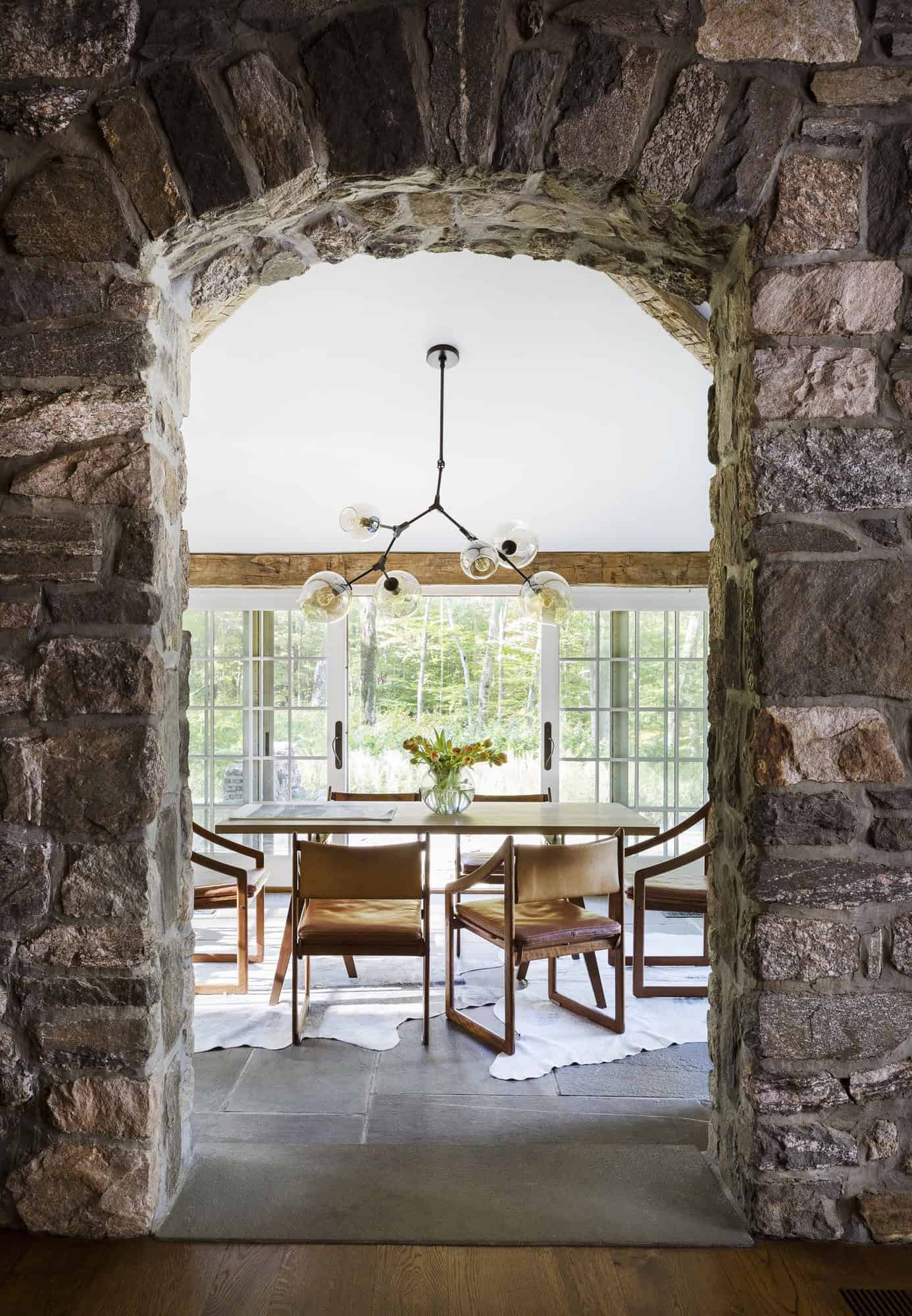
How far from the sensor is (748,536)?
1619 mm

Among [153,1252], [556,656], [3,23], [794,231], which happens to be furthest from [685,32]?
[556,656]

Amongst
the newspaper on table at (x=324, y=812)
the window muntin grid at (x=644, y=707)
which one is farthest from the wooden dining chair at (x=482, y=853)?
the window muntin grid at (x=644, y=707)

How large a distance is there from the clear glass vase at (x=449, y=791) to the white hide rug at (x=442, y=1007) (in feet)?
2.37

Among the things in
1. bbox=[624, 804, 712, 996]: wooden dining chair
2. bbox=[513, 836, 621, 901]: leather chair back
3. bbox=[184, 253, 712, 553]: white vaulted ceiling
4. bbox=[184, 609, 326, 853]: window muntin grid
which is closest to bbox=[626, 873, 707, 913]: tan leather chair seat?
bbox=[624, 804, 712, 996]: wooden dining chair

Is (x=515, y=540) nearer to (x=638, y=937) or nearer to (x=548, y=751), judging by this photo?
(x=638, y=937)

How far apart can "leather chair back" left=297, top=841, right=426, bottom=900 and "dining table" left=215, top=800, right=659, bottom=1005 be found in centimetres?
30

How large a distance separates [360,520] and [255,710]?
2285 mm

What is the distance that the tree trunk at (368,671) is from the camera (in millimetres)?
9086

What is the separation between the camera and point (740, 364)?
1.68 metres

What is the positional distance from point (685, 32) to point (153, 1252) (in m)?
2.42

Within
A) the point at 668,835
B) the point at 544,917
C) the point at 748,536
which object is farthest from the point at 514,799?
the point at 748,536

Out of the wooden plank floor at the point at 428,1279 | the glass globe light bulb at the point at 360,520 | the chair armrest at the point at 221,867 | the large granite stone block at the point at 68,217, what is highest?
the large granite stone block at the point at 68,217

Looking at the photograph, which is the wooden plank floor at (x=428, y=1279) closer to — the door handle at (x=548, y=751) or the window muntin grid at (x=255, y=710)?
the door handle at (x=548, y=751)

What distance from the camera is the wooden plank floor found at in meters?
1.41
